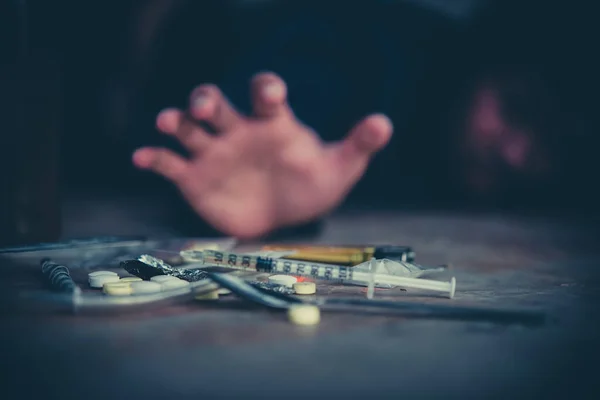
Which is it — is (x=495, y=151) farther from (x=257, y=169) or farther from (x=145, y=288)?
(x=145, y=288)

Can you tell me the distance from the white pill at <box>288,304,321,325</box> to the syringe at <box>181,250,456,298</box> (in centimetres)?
11

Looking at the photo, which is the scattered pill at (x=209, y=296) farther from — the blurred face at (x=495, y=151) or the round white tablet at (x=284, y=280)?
the blurred face at (x=495, y=151)

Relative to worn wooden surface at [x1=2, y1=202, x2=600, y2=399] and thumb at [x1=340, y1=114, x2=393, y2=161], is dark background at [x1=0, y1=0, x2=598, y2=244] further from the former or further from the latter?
worn wooden surface at [x1=2, y1=202, x2=600, y2=399]

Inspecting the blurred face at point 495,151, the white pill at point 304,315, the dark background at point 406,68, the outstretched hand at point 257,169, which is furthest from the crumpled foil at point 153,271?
the blurred face at point 495,151

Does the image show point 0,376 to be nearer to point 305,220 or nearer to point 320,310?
point 320,310

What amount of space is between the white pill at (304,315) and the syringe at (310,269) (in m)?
0.11

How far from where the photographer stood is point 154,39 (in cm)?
167

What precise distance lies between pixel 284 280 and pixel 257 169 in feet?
1.68

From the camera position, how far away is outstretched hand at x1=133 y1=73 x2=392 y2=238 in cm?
112

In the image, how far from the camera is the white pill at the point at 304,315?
527 millimetres

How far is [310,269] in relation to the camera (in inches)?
26.4

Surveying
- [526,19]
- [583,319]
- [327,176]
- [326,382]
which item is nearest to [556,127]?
[526,19]

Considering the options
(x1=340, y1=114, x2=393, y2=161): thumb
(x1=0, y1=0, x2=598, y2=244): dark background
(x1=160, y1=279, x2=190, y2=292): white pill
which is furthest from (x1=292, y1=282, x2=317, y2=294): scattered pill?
(x1=0, y1=0, x2=598, y2=244): dark background

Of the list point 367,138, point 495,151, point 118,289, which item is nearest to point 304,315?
point 118,289
